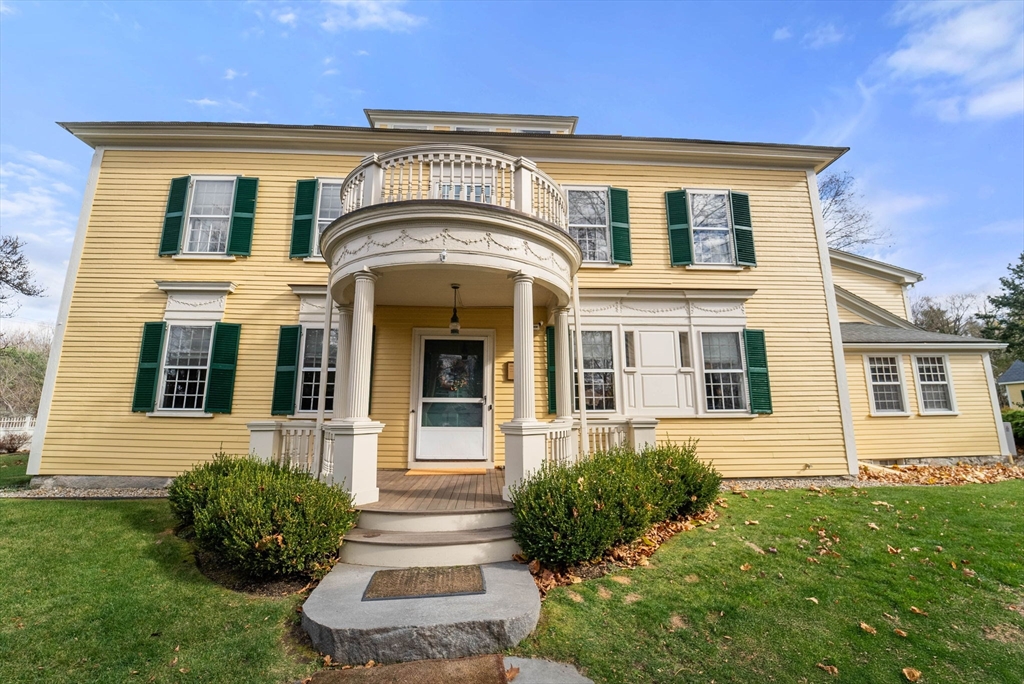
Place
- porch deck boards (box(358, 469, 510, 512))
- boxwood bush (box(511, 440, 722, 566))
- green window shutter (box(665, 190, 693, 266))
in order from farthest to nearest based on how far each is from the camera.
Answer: green window shutter (box(665, 190, 693, 266)) < porch deck boards (box(358, 469, 510, 512)) < boxwood bush (box(511, 440, 722, 566))

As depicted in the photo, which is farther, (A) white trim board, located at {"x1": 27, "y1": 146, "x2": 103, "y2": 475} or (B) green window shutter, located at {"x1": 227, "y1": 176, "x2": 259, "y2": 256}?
(B) green window shutter, located at {"x1": 227, "y1": 176, "x2": 259, "y2": 256}

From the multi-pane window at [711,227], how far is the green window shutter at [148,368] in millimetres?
10194

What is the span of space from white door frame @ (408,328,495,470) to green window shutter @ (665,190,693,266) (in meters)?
4.01

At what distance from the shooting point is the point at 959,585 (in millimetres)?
3906

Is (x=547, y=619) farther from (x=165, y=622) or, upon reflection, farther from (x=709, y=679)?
(x=165, y=622)

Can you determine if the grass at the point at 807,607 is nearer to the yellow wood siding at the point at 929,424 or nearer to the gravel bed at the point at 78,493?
the yellow wood siding at the point at 929,424

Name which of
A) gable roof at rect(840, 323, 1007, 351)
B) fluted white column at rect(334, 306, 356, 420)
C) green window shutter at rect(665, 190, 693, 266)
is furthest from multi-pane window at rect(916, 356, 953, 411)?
fluted white column at rect(334, 306, 356, 420)

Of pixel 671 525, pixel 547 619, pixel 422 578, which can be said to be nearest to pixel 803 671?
pixel 547 619

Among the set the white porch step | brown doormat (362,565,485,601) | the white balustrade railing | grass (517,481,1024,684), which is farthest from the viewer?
the white balustrade railing

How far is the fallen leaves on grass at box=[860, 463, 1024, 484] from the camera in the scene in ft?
25.1

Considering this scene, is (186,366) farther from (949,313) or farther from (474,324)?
(949,313)

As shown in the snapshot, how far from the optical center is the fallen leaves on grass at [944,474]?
766 cm

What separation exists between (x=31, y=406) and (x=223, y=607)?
31.2 m

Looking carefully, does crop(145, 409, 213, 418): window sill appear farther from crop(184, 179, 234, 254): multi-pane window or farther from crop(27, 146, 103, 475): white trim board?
crop(184, 179, 234, 254): multi-pane window
